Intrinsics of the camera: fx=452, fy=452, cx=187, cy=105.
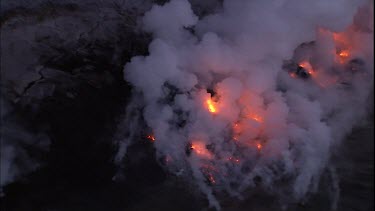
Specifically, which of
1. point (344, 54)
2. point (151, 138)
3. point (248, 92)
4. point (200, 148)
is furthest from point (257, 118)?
point (344, 54)

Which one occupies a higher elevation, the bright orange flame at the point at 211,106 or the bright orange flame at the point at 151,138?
the bright orange flame at the point at 211,106

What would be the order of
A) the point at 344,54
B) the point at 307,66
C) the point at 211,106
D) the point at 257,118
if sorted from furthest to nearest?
1. the point at 344,54
2. the point at 307,66
3. the point at 257,118
4. the point at 211,106

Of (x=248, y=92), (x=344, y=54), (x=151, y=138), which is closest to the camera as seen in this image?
(x=151, y=138)

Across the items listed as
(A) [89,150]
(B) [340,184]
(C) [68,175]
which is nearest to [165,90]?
(A) [89,150]

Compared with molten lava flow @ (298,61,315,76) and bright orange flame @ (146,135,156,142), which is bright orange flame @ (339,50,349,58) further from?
bright orange flame @ (146,135,156,142)

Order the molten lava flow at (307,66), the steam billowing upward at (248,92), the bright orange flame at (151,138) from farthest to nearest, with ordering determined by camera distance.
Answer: the molten lava flow at (307,66) → the bright orange flame at (151,138) → the steam billowing upward at (248,92)

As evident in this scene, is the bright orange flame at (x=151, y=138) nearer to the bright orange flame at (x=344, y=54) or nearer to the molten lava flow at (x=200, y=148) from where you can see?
the molten lava flow at (x=200, y=148)

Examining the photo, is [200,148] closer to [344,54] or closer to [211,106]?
[211,106]

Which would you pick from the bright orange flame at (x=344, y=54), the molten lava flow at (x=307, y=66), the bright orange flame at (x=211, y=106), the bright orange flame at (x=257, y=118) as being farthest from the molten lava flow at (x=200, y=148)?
the bright orange flame at (x=344, y=54)
